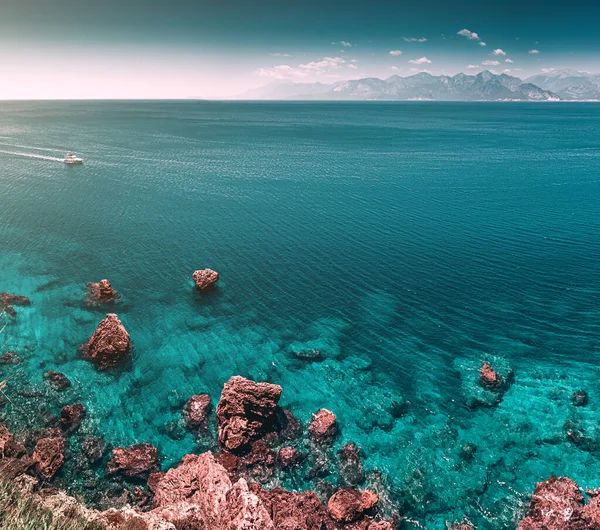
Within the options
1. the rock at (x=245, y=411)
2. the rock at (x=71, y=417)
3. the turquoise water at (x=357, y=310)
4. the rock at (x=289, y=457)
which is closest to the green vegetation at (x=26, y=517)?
the rock at (x=71, y=417)

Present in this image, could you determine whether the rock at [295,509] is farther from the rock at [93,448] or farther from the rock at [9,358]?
the rock at [9,358]

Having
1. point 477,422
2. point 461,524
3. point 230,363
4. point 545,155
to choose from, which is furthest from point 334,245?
point 545,155

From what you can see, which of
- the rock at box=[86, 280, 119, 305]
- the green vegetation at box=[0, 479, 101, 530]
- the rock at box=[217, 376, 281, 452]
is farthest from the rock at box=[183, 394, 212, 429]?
the rock at box=[86, 280, 119, 305]

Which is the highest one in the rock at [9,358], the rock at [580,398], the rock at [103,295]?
the rock at [103,295]

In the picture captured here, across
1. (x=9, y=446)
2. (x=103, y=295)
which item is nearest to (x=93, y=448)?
(x=9, y=446)

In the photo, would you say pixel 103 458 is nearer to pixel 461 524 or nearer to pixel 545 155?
pixel 461 524
